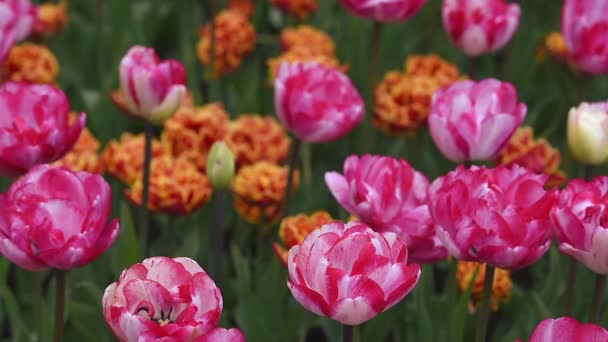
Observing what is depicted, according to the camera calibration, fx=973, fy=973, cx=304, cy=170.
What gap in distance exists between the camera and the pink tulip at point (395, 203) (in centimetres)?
108

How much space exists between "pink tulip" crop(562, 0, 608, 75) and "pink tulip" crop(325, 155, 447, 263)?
556 mm

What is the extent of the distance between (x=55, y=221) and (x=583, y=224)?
0.53 meters

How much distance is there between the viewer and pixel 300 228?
1.27m

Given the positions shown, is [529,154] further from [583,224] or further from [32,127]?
[32,127]

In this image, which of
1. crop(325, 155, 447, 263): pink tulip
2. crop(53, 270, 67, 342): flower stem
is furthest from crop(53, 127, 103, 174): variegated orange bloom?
crop(325, 155, 447, 263): pink tulip

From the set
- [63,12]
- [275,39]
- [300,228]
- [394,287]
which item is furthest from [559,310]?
[63,12]

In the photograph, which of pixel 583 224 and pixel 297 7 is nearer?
pixel 583 224

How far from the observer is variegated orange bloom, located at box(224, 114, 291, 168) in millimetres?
1637

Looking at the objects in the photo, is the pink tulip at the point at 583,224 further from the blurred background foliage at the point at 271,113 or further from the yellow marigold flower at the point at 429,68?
the yellow marigold flower at the point at 429,68

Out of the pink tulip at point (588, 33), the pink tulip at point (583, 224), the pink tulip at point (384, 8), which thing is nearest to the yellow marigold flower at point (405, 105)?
the pink tulip at point (384, 8)

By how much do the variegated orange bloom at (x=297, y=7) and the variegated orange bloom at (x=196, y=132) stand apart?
2.22 ft

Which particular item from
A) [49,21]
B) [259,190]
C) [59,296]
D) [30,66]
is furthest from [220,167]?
[49,21]

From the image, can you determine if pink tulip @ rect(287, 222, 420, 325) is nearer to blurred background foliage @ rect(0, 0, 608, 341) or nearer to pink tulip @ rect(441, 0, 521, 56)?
blurred background foliage @ rect(0, 0, 608, 341)

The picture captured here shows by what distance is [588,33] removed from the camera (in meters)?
1.55
